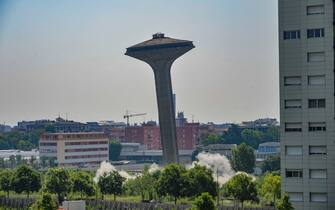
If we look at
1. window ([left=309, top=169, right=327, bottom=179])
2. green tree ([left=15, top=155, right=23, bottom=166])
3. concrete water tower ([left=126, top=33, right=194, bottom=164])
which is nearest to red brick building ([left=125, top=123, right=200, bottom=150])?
green tree ([left=15, top=155, right=23, bottom=166])

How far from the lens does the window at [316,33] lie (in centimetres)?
1728

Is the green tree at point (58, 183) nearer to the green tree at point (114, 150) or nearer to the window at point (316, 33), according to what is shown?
the window at point (316, 33)

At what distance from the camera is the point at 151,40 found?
4891 cm

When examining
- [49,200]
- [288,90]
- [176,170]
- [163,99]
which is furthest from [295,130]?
[163,99]

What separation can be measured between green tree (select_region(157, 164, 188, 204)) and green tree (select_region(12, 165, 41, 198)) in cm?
644

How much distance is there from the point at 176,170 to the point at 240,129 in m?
47.1

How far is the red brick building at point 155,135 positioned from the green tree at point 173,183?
156 feet

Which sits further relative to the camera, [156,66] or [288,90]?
[156,66]

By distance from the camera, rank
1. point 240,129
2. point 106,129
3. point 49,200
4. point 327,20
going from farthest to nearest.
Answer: point 106,129, point 240,129, point 49,200, point 327,20

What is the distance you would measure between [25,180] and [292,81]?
17210 millimetres

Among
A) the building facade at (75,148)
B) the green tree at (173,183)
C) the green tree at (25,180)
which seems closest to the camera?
the green tree at (173,183)

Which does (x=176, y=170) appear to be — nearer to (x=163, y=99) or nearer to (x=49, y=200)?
(x=49, y=200)

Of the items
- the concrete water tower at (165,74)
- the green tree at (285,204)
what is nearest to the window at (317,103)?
the green tree at (285,204)

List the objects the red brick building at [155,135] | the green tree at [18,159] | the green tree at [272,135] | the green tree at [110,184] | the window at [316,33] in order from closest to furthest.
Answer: the window at [316,33] < the green tree at [110,184] < the green tree at [18,159] < the green tree at [272,135] < the red brick building at [155,135]
